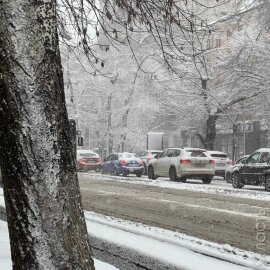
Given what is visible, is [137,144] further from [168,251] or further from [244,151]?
[168,251]

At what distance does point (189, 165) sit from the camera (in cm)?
2320

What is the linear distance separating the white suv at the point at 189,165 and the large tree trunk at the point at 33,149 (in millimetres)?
19926

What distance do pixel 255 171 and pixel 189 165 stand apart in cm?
419

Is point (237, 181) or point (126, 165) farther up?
point (126, 165)

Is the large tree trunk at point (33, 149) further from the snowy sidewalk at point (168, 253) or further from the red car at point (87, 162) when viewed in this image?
the red car at point (87, 162)

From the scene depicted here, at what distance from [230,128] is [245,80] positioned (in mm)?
13774

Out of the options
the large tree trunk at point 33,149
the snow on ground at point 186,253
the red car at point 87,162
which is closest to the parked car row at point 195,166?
the red car at point 87,162

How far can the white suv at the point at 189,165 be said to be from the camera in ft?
76.1

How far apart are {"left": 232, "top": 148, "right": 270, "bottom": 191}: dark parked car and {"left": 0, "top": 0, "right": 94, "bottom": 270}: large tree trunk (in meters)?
16.2

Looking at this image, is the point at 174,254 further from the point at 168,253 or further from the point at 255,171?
the point at 255,171

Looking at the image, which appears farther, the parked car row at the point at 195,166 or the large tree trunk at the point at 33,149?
the parked car row at the point at 195,166

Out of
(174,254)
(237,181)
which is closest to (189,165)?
(237,181)

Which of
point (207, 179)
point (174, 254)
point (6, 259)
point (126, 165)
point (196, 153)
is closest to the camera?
point (174, 254)

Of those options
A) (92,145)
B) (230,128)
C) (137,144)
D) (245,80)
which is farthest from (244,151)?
(92,145)
